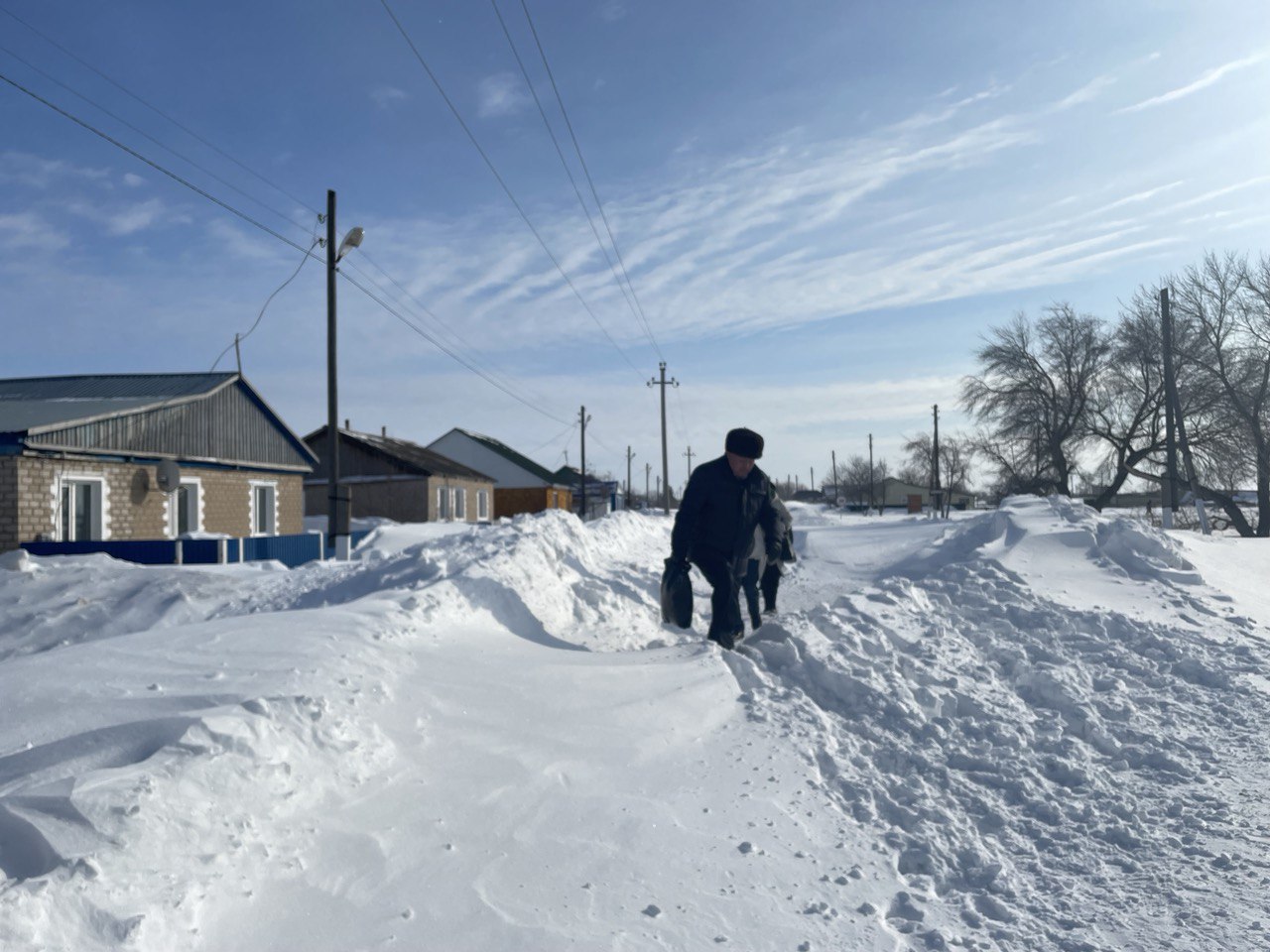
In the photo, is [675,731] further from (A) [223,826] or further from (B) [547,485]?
(B) [547,485]

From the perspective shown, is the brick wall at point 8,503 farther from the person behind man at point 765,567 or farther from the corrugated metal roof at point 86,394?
the person behind man at point 765,567

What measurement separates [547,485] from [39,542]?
42.7 metres

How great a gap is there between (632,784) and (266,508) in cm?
2411

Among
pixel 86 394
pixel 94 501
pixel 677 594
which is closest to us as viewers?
pixel 677 594

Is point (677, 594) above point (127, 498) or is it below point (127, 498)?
below

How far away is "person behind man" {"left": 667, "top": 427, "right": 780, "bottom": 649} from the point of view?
740 cm

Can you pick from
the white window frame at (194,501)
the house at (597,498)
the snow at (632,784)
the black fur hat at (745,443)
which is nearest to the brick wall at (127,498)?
the white window frame at (194,501)

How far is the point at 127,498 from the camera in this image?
19.7m

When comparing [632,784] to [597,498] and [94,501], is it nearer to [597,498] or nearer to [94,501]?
[94,501]

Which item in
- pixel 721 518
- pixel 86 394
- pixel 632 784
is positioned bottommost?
pixel 632 784

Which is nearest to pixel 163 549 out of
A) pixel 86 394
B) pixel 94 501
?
pixel 94 501

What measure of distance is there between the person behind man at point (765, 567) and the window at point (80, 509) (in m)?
15.5

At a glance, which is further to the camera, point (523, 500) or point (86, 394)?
point (523, 500)

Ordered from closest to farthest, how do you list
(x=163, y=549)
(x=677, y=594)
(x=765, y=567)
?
(x=677, y=594)
(x=765, y=567)
(x=163, y=549)
